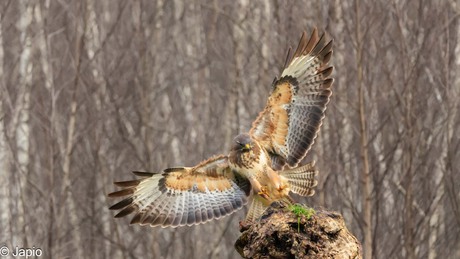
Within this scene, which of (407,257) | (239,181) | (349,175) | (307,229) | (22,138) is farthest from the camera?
(22,138)

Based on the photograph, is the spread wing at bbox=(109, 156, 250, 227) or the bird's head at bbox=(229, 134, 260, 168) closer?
the bird's head at bbox=(229, 134, 260, 168)

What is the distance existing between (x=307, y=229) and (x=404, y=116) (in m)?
5.92

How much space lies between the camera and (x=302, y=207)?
7480 mm

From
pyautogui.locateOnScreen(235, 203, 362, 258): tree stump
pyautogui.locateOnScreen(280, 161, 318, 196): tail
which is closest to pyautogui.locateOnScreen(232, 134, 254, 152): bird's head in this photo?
pyautogui.locateOnScreen(280, 161, 318, 196): tail

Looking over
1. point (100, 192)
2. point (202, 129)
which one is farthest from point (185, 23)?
point (100, 192)

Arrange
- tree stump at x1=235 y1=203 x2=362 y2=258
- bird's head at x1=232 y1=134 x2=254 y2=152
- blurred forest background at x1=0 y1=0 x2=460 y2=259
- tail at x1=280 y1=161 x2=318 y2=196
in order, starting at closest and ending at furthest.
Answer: tree stump at x1=235 y1=203 x2=362 y2=258, bird's head at x1=232 y1=134 x2=254 y2=152, tail at x1=280 y1=161 x2=318 y2=196, blurred forest background at x1=0 y1=0 x2=460 y2=259

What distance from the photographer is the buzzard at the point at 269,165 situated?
956 centimetres

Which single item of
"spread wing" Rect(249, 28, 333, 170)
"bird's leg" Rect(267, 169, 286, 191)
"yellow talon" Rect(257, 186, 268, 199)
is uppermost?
"spread wing" Rect(249, 28, 333, 170)

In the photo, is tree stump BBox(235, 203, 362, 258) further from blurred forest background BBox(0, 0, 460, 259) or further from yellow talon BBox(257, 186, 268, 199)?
blurred forest background BBox(0, 0, 460, 259)

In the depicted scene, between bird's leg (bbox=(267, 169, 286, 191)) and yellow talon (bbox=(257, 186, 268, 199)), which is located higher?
bird's leg (bbox=(267, 169, 286, 191))

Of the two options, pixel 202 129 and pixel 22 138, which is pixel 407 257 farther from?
pixel 22 138

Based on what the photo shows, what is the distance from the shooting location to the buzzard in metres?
9.56

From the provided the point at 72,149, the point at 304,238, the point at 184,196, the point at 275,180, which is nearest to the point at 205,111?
the point at 72,149

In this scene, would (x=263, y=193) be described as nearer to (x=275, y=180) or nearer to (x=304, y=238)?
(x=275, y=180)
